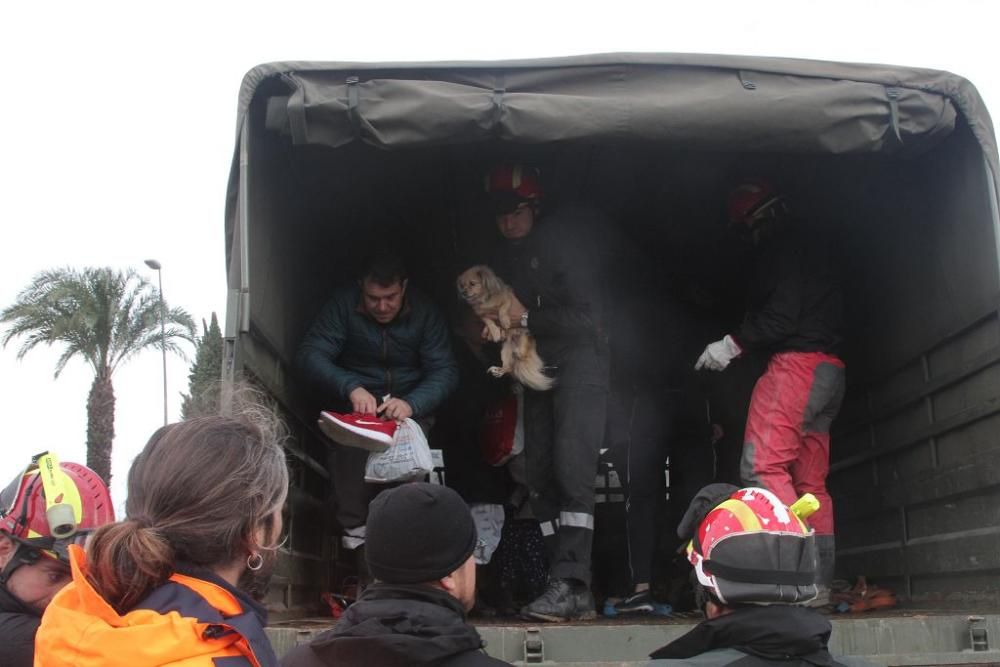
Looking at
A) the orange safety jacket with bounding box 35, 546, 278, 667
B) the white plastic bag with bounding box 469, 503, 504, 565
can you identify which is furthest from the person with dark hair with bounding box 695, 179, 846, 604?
the orange safety jacket with bounding box 35, 546, 278, 667

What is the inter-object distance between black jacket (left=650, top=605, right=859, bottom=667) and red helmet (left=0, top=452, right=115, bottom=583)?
141 cm

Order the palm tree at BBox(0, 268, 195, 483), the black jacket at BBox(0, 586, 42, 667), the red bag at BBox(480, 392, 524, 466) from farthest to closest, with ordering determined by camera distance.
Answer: the palm tree at BBox(0, 268, 195, 483) → the red bag at BBox(480, 392, 524, 466) → the black jacket at BBox(0, 586, 42, 667)

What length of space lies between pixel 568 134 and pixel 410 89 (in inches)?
24.0

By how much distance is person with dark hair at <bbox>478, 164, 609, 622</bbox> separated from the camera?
438cm

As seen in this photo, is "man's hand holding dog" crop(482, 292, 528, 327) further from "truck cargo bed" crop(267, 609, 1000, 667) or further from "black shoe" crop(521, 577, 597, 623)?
"truck cargo bed" crop(267, 609, 1000, 667)

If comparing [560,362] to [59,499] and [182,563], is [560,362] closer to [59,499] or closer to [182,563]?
[59,499]

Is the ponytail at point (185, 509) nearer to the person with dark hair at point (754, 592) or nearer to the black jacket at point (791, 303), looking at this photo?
the person with dark hair at point (754, 592)

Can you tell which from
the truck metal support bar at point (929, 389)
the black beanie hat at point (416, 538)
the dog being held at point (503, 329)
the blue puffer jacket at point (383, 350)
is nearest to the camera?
the black beanie hat at point (416, 538)

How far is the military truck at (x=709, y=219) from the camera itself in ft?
12.8

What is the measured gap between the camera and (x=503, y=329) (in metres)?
4.94

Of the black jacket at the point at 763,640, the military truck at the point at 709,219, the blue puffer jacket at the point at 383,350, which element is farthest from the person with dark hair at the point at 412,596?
the blue puffer jacket at the point at 383,350

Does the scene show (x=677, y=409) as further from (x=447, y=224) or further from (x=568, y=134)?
(x=568, y=134)

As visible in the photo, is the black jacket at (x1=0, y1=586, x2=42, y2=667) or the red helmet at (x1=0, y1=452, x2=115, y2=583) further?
the red helmet at (x1=0, y1=452, x2=115, y2=583)

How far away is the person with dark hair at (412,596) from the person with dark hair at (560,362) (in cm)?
199
